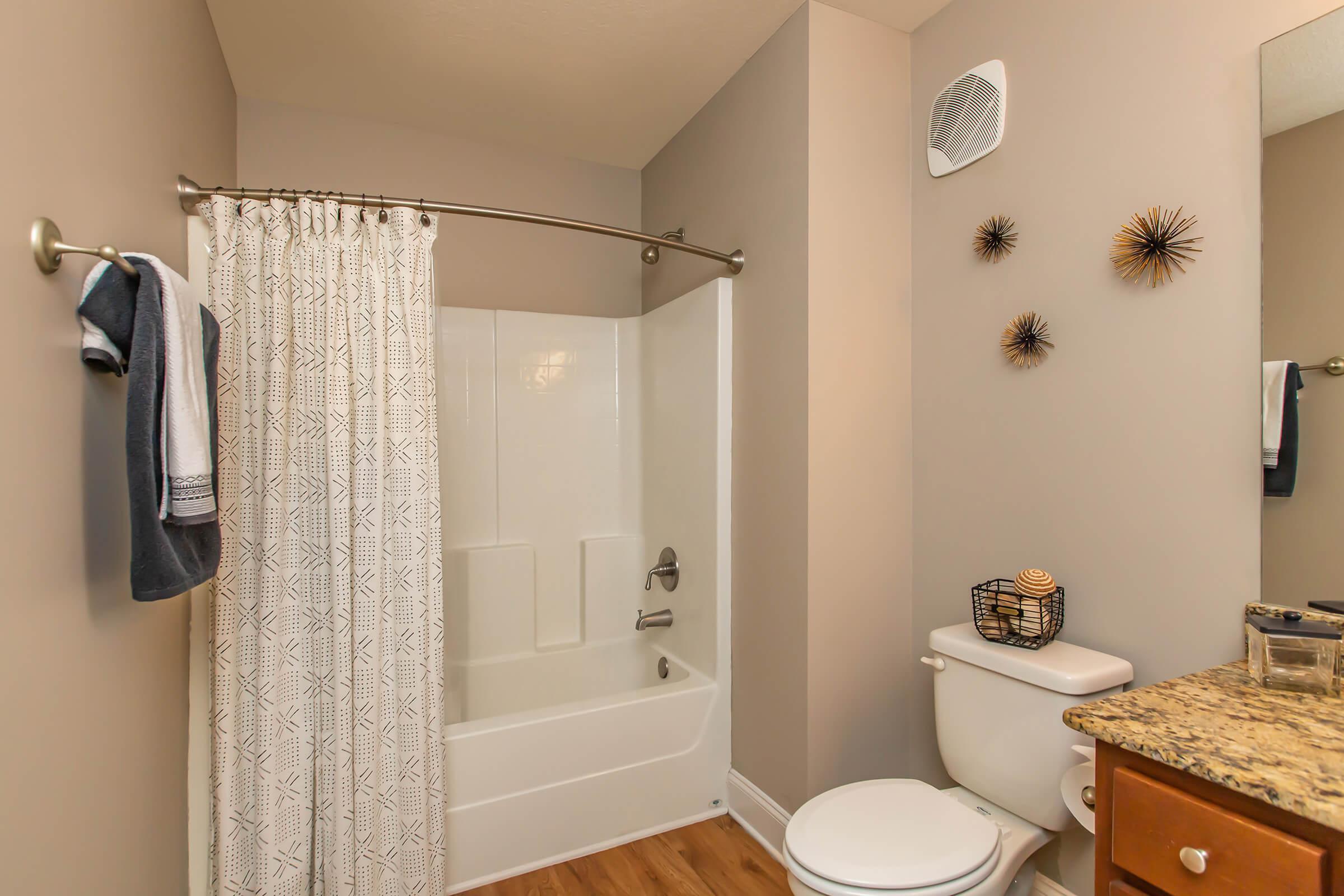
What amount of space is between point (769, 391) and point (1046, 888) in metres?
1.45

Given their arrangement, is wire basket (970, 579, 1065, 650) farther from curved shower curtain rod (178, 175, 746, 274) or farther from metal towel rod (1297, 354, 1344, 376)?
curved shower curtain rod (178, 175, 746, 274)

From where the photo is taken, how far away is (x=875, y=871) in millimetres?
1242

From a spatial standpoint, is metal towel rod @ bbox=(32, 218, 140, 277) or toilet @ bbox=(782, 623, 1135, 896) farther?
toilet @ bbox=(782, 623, 1135, 896)

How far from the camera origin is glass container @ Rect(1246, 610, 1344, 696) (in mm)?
1086

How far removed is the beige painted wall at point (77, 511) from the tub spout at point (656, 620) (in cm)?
142

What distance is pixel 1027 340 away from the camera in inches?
66.1

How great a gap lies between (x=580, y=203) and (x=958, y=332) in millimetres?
1791

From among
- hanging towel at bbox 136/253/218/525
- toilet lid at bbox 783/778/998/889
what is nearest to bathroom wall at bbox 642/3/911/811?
toilet lid at bbox 783/778/998/889

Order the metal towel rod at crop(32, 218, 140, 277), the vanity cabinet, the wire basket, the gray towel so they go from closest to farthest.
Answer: the vanity cabinet → the metal towel rod at crop(32, 218, 140, 277) → the gray towel → the wire basket

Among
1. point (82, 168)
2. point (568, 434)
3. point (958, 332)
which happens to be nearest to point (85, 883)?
point (82, 168)

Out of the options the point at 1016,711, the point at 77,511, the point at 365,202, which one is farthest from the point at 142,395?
the point at 1016,711

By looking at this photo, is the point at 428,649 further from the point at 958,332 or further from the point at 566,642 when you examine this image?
the point at 958,332

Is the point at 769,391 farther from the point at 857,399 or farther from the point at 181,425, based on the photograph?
the point at 181,425

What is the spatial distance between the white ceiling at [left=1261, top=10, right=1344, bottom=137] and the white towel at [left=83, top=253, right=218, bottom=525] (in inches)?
78.3
